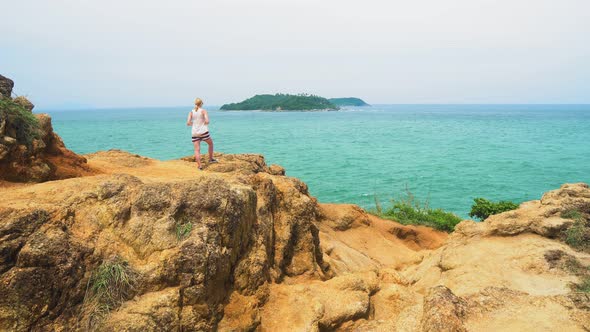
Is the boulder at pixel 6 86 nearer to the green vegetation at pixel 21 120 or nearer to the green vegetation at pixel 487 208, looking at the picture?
the green vegetation at pixel 21 120

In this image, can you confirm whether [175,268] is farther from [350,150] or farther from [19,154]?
[350,150]

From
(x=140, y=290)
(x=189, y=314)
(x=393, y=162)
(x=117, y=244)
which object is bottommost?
(x=393, y=162)

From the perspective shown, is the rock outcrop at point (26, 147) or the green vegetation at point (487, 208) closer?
the rock outcrop at point (26, 147)

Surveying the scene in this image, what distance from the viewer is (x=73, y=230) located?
5.07 meters

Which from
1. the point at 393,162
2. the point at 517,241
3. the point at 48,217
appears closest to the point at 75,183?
the point at 48,217

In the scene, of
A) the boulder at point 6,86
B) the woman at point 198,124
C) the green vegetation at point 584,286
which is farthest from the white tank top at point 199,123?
the green vegetation at point 584,286

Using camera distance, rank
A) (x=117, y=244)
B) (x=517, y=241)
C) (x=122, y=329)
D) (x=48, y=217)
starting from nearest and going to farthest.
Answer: (x=122, y=329) < (x=48, y=217) < (x=117, y=244) < (x=517, y=241)

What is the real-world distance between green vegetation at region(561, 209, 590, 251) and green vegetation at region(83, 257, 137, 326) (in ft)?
31.7

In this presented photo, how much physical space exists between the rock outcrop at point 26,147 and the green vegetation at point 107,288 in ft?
9.32

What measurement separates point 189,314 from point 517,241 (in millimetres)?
8449

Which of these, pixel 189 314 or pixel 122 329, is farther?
pixel 189 314

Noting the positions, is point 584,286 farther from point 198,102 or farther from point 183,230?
point 198,102

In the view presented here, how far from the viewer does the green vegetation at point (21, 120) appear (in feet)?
21.2

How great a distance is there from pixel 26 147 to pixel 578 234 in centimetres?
1194
